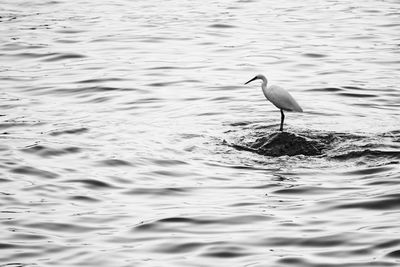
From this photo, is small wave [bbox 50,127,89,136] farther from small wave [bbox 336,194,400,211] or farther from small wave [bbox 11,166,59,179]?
small wave [bbox 336,194,400,211]

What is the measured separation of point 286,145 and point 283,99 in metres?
1.53

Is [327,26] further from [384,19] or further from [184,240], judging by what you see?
[184,240]

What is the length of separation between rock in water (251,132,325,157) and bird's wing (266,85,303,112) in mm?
911

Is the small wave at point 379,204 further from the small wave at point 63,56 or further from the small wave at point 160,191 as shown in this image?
the small wave at point 63,56

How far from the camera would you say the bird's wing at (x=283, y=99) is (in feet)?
43.0

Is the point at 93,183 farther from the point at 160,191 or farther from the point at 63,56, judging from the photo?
the point at 63,56

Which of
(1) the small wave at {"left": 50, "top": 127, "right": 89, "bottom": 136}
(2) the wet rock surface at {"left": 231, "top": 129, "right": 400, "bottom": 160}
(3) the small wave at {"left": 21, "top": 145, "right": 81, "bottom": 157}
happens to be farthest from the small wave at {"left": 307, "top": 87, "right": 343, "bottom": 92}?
(3) the small wave at {"left": 21, "top": 145, "right": 81, "bottom": 157}

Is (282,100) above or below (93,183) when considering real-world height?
above

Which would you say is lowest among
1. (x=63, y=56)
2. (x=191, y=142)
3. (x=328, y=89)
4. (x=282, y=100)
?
(x=328, y=89)

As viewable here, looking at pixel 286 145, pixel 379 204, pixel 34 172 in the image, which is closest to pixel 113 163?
pixel 34 172

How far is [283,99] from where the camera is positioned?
43.3 ft

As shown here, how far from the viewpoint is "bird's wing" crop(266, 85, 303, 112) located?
13.1m

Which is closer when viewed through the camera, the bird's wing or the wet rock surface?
the wet rock surface

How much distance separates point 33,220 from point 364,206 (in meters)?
3.54
